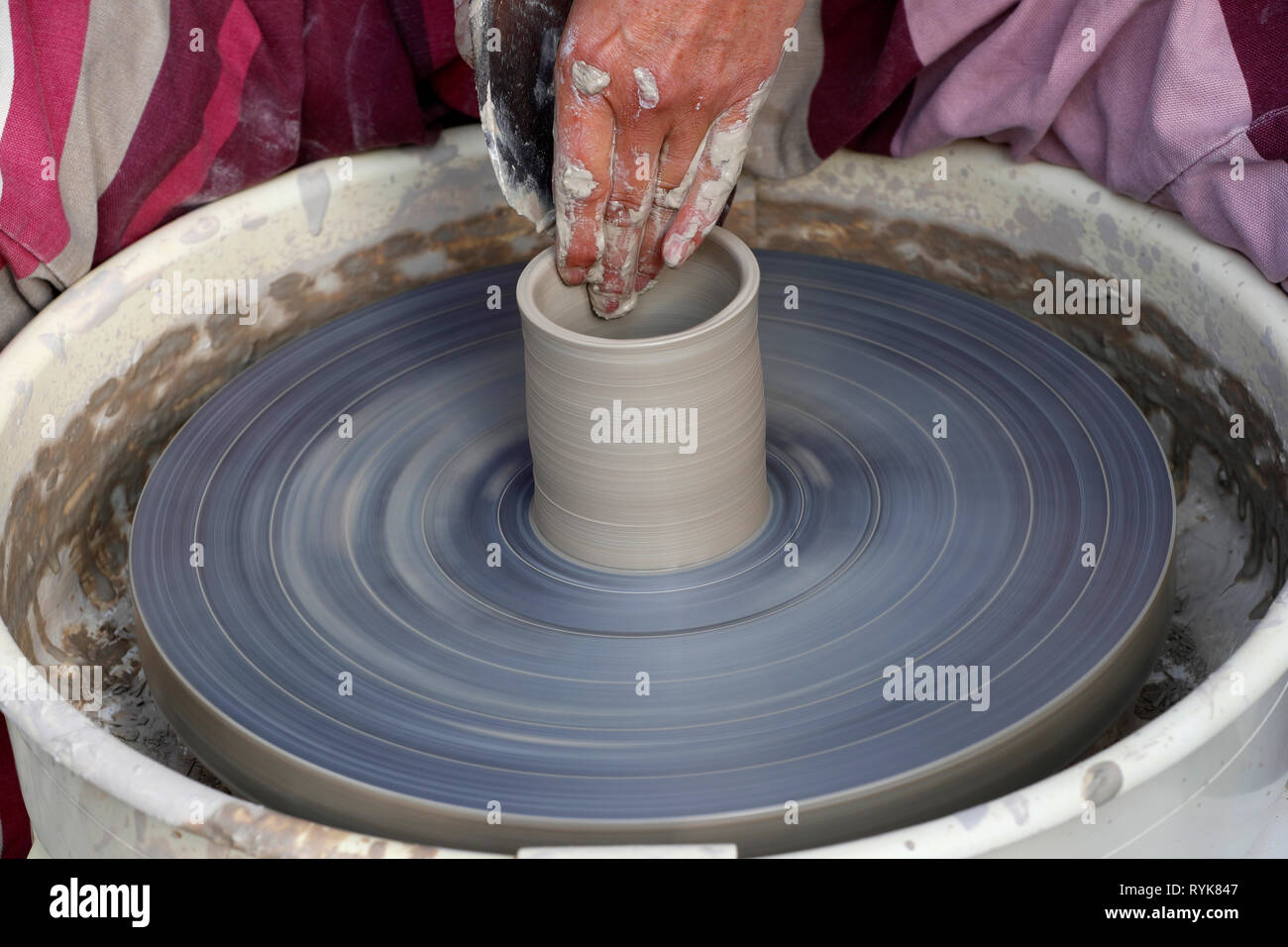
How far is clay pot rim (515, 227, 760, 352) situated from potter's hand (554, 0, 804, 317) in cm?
3

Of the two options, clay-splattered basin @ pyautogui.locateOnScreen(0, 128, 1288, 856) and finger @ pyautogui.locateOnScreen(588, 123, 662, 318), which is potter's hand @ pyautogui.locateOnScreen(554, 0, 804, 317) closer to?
finger @ pyautogui.locateOnScreen(588, 123, 662, 318)

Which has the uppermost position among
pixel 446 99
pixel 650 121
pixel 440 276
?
pixel 650 121

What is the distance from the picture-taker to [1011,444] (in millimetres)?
1643

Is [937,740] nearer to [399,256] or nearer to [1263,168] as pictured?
[1263,168]

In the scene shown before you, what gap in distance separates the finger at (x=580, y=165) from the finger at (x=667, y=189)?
2.5 inches

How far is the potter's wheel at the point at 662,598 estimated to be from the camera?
126cm

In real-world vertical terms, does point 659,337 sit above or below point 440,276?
above

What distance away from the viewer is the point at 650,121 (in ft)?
4.45

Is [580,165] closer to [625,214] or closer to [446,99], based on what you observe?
[625,214]

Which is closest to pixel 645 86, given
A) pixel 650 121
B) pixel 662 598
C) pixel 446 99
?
pixel 650 121

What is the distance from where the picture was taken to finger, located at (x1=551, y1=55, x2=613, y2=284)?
1.34 metres

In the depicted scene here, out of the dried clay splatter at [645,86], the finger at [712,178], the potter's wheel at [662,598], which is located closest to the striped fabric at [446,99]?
the potter's wheel at [662,598]

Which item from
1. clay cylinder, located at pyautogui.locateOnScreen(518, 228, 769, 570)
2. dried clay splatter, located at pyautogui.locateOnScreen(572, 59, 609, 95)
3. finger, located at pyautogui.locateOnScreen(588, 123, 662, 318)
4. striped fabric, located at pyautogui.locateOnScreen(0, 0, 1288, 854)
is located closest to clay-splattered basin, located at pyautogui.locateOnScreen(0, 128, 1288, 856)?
striped fabric, located at pyautogui.locateOnScreen(0, 0, 1288, 854)

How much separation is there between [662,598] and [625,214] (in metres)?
0.40
